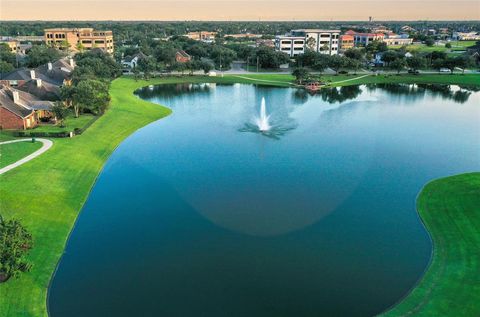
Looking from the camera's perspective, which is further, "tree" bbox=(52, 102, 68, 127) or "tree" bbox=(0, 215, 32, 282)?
"tree" bbox=(52, 102, 68, 127)

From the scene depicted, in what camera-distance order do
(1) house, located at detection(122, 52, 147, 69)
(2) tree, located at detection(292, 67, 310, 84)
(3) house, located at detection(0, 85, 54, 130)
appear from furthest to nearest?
(1) house, located at detection(122, 52, 147, 69)
(2) tree, located at detection(292, 67, 310, 84)
(3) house, located at detection(0, 85, 54, 130)

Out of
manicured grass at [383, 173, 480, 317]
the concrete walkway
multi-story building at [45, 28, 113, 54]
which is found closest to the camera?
manicured grass at [383, 173, 480, 317]

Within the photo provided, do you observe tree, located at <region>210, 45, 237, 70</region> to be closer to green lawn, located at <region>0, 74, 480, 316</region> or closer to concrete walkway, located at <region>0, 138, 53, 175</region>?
green lawn, located at <region>0, 74, 480, 316</region>

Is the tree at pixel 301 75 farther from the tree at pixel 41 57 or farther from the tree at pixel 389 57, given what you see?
the tree at pixel 41 57

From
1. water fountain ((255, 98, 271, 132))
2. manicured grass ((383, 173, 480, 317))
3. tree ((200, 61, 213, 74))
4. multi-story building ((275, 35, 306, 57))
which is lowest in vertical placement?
manicured grass ((383, 173, 480, 317))

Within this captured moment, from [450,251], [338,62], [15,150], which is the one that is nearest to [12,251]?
[15,150]

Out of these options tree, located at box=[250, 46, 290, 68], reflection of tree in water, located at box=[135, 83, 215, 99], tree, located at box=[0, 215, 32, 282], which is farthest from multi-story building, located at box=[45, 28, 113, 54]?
tree, located at box=[0, 215, 32, 282]

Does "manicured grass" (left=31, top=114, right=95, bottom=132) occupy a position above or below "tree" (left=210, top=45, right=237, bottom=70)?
below
